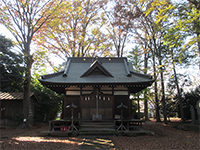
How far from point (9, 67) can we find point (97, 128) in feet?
29.0

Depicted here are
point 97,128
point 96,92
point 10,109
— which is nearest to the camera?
point 97,128

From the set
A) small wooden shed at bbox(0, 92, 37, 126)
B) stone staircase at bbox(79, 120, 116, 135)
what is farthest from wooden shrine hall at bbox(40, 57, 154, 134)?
small wooden shed at bbox(0, 92, 37, 126)

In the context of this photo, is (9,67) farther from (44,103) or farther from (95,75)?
(44,103)

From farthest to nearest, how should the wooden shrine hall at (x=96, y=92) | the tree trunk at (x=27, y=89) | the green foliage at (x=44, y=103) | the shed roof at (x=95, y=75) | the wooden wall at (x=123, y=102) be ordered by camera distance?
the green foliage at (x=44, y=103) → the tree trunk at (x=27, y=89) → the wooden wall at (x=123, y=102) → the wooden shrine hall at (x=96, y=92) → the shed roof at (x=95, y=75)

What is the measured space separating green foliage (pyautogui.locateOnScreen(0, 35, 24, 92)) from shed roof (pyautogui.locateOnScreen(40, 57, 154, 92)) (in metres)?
3.08

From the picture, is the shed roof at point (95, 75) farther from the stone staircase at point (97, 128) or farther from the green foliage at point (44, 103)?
the green foliage at point (44, 103)

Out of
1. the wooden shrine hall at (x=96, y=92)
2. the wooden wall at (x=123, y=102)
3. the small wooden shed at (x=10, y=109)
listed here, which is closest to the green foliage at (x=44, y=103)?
the small wooden shed at (x=10, y=109)

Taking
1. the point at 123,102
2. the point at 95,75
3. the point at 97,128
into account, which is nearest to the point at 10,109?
the point at 95,75

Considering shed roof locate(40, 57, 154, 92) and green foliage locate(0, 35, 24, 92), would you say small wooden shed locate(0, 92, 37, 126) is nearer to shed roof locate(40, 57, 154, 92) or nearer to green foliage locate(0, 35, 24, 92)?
green foliage locate(0, 35, 24, 92)

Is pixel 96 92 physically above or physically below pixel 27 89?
below

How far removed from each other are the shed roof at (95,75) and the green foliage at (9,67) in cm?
308

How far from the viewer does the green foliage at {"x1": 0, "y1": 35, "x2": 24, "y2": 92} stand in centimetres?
1290

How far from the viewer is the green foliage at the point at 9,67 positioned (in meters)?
12.9

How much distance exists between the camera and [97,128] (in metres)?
11.7
